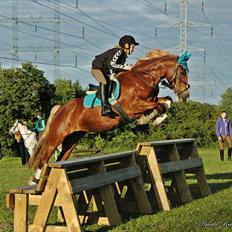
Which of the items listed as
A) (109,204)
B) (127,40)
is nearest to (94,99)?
(127,40)

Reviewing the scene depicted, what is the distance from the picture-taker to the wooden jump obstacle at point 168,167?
30.2 feet

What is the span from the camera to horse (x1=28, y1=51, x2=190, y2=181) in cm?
990

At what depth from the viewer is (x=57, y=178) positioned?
7.11m

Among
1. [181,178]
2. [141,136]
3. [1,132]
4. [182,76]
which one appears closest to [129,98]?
[182,76]

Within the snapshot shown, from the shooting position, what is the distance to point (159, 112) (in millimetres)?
9773

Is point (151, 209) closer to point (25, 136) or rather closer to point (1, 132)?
point (25, 136)

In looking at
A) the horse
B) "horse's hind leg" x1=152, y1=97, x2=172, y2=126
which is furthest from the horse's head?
"horse's hind leg" x1=152, y1=97, x2=172, y2=126

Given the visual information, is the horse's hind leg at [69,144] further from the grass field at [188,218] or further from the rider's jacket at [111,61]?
the rider's jacket at [111,61]

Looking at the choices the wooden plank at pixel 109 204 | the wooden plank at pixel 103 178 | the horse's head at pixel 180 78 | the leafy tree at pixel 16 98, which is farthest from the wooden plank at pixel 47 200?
the leafy tree at pixel 16 98

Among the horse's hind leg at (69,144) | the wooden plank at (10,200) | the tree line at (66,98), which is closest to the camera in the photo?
the wooden plank at (10,200)

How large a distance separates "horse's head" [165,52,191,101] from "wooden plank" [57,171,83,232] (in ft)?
12.5

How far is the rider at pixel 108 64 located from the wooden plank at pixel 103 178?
1547mm

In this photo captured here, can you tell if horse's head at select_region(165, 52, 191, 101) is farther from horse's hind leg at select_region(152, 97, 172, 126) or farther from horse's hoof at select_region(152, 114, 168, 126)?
horse's hoof at select_region(152, 114, 168, 126)

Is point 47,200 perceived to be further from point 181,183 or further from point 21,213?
point 181,183
